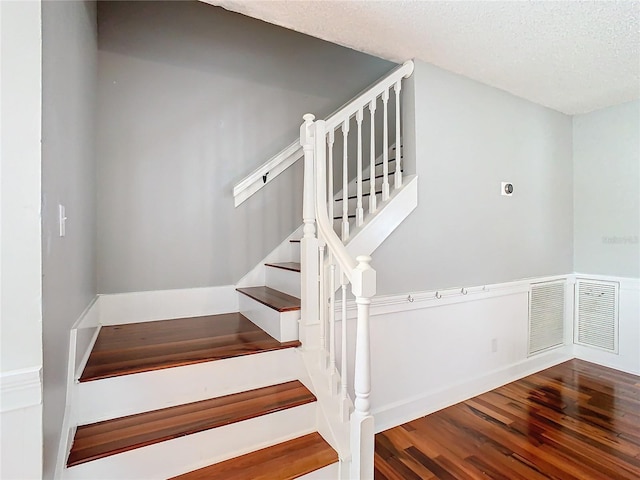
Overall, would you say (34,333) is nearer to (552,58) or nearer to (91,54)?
(91,54)

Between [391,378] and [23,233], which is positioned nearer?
[23,233]

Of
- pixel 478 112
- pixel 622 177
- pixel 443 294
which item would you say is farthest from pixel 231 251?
pixel 622 177

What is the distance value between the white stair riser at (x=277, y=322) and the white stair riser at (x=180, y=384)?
87 millimetres

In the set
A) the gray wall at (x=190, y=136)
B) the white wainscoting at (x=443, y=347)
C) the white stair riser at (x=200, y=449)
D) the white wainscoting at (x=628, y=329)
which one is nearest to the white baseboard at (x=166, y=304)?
the gray wall at (x=190, y=136)

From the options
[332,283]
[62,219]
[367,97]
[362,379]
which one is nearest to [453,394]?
[362,379]

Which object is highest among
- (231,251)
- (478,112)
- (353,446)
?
(478,112)

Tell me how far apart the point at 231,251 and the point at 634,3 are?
9.09ft

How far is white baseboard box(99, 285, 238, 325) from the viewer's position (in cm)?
229

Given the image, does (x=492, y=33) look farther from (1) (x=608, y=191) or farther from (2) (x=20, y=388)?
(2) (x=20, y=388)

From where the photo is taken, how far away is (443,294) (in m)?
2.41

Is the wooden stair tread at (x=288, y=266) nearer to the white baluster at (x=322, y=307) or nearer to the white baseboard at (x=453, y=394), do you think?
the white baluster at (x=322, y=307)

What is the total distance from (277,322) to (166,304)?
1.03 m

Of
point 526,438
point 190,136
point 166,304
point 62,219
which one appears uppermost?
point 190,136

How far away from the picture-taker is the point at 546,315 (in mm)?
3146
